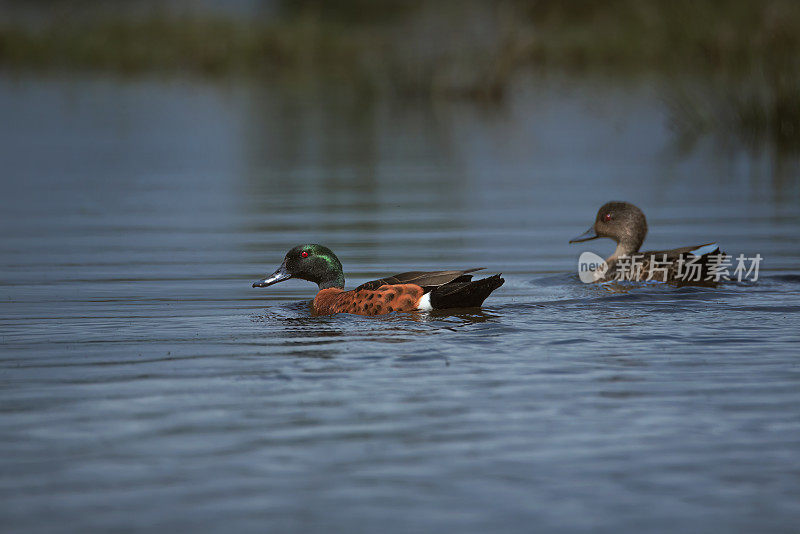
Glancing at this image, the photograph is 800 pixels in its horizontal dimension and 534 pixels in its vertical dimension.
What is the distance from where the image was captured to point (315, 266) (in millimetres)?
9180

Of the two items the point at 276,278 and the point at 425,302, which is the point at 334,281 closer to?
the point at 276,278

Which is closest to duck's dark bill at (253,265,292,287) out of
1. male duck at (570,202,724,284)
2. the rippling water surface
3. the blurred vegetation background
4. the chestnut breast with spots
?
the rippling water surface

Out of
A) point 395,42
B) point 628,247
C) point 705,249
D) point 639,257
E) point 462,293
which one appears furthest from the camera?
point 395,42

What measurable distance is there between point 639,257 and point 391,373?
4.06m

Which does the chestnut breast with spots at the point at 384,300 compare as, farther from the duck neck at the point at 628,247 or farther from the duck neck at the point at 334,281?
the duck neck at the point at 628,247

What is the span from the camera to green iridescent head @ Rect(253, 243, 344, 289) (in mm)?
9172

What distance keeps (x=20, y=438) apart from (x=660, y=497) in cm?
263

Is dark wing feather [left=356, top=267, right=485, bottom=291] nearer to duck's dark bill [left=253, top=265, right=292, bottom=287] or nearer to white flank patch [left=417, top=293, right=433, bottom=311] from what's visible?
white flank patch [left=417, top=293, right=433, bottom=311]

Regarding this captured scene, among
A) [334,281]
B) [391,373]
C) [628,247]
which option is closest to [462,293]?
[334,281]

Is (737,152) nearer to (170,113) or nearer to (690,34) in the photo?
(690,34)

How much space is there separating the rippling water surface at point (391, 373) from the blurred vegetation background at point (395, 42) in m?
12.6

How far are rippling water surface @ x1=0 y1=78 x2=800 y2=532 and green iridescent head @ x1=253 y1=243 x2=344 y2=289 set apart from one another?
23 centimetres

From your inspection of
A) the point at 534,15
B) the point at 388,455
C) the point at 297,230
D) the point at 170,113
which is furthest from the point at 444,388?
the point at 534,15

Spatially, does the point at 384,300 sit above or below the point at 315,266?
below
